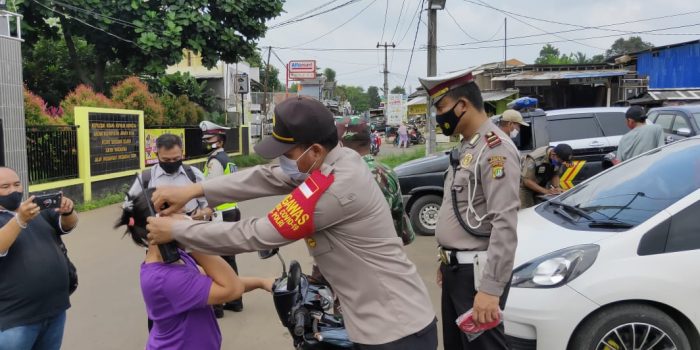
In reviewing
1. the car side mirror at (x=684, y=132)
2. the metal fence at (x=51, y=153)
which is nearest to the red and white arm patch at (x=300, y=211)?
the car side mirror at (x=684, y=132)

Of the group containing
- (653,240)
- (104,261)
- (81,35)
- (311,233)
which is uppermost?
(81,35)

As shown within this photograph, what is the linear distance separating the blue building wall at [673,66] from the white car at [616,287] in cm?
1957

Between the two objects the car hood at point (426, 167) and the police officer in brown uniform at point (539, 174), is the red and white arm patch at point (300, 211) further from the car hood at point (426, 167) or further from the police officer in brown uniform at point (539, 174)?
the car hood at point (426, 167)

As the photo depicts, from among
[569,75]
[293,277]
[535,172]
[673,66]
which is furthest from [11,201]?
[673,66]

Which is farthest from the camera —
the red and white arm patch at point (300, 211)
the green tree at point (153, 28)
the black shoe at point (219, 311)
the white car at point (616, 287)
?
the green tree at point (153, 28)

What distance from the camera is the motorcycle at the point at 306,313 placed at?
2.11 metres

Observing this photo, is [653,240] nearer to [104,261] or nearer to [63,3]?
[104,261]

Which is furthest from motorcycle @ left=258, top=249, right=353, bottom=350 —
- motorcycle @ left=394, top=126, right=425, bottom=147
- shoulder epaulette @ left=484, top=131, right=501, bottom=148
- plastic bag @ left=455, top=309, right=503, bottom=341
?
motorcycle @ left=394, top=126, right=425, bottom=147

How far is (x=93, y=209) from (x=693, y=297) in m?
10.4

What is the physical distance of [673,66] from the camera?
2081cm

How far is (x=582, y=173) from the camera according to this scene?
7793mm

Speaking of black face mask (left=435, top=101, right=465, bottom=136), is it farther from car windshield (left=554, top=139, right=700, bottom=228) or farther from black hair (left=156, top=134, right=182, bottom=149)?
black hair (left=156, top=134, right=182, bottom=149)

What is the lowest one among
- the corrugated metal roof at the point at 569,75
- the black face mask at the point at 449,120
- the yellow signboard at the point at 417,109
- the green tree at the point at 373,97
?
the black face mask at the point at 449,120

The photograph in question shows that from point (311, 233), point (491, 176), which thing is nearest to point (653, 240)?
point (491, 176)
